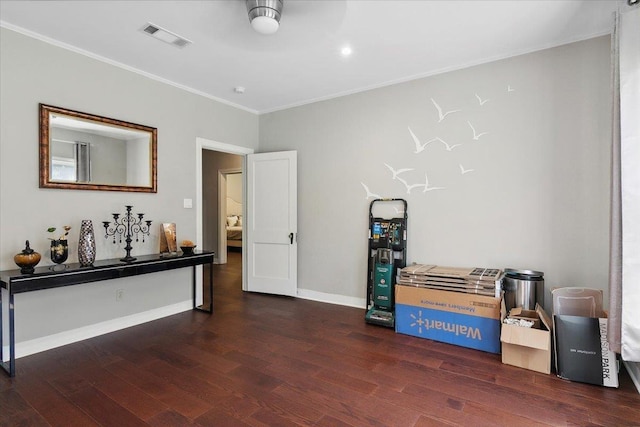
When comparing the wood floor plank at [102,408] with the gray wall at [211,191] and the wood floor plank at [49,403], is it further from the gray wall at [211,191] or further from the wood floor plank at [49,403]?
the gray wall at [211,191]

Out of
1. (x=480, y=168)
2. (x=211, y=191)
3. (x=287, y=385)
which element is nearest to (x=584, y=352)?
(x=480, y=168)

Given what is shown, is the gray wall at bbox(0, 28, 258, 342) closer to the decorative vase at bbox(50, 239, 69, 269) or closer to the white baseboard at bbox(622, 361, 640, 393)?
the decorative vase at bbox(50, 239, 69, 269)

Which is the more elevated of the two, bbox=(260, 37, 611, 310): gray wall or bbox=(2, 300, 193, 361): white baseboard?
bbox=(260, 37, 611, 310): gray wall

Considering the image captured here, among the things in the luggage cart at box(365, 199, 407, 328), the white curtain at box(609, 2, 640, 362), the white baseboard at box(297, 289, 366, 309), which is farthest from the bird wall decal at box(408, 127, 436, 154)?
the white baseboard at box(297, 289, 366, 309)

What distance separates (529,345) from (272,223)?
344cm

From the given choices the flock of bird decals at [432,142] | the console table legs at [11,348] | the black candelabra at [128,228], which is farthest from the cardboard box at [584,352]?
the console table legs at [11,348]

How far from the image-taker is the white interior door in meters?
4.80

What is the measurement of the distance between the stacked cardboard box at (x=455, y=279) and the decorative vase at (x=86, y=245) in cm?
303

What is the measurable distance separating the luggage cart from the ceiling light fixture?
239 cm

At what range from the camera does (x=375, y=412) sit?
6.93 feet

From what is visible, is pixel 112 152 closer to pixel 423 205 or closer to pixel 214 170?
pixel 423 205

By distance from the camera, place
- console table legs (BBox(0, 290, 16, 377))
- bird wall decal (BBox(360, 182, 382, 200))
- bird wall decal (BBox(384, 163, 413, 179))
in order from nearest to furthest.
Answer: console table legs (BBox(0, 290, 16, 377)) → bird wall decal (BBox(384, 163, 413, 179)) → bird wall decal (BBox(360, 182, 382, 200))

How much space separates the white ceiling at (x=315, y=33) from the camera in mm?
2578

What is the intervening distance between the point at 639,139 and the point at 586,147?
36.7 inches
